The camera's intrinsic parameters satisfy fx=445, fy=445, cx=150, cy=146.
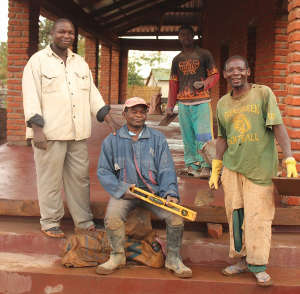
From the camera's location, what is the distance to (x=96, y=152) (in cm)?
761

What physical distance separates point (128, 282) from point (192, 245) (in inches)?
25.6

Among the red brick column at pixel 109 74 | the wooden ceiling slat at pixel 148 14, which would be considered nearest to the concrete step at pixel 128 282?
the wooden ceiling slat at pixel 148 14

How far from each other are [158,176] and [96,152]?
13.8ft

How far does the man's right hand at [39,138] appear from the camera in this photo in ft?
11.4

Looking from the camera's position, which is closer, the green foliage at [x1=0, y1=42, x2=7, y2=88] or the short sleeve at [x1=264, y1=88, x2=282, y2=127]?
the short sleeve at [x1=264, y1=88, x2=282, y2=127]

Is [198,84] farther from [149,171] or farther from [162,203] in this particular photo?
[162,203]

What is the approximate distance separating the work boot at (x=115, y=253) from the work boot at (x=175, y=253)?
1.16 ft

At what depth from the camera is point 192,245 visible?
3664mm

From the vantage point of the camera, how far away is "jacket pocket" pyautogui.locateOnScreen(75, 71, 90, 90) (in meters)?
3.73

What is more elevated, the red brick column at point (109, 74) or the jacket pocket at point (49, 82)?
the red brick column at point (109, 74)

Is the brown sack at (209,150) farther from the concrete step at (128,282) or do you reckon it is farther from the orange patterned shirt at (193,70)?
the concrete step at (128,282)

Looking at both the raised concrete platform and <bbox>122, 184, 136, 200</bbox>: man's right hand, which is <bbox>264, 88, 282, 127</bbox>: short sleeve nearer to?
the raised concrete platform

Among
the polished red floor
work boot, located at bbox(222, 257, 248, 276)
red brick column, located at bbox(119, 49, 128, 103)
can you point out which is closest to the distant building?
red brick column, located at bbox(119, 49, 128, 103)

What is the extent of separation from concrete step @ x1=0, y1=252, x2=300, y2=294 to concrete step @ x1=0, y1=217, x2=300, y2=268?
0.16 m
